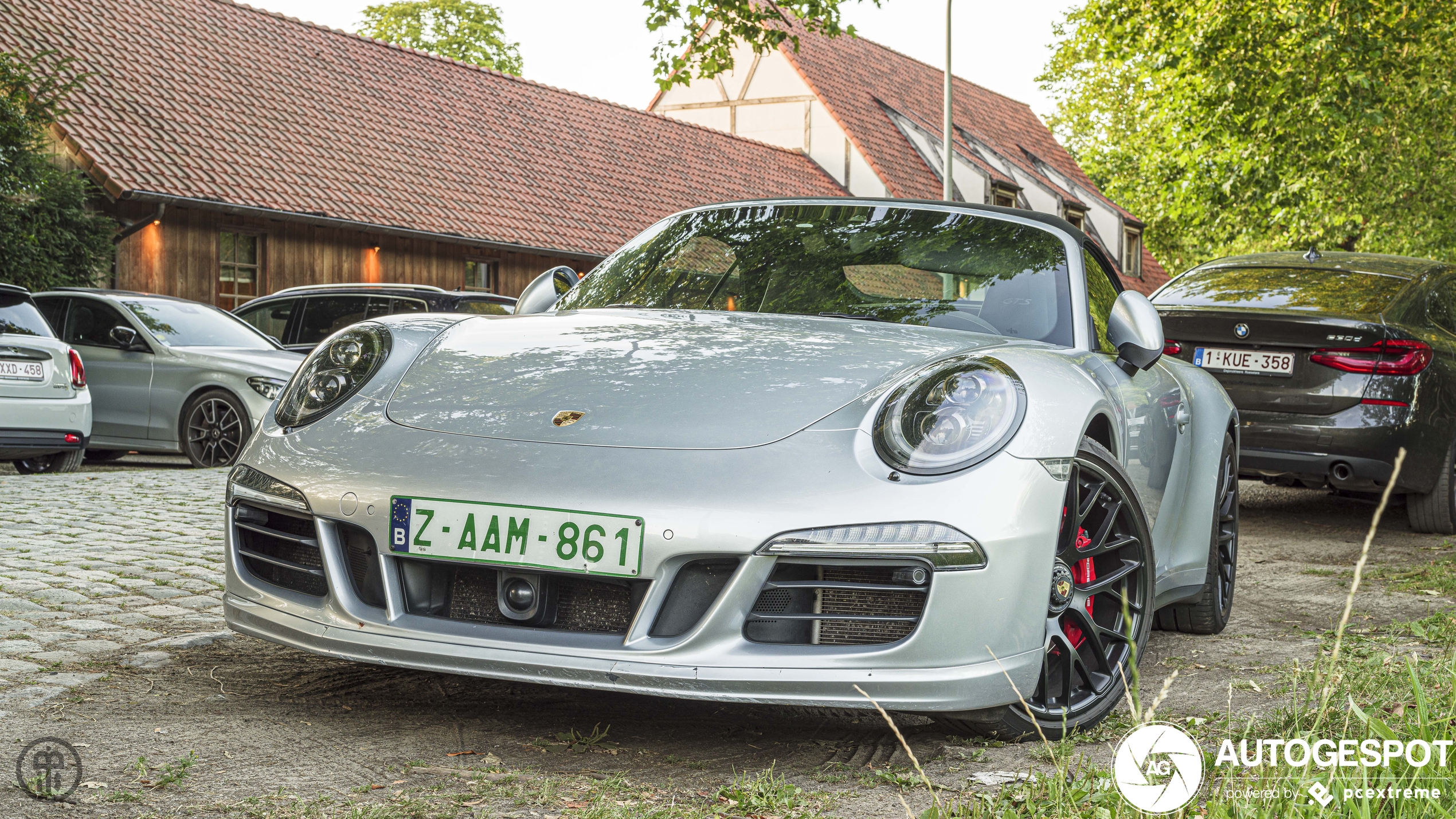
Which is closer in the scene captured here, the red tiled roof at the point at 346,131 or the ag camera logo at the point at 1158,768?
the ag camera logo at the point at 1158,768

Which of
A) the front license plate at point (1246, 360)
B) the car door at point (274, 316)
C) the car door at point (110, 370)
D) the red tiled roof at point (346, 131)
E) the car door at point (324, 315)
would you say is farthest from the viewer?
the red tiled roof at point (346, 131)

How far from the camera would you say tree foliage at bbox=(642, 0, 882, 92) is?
1312 centimetres

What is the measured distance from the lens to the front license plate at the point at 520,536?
9.37 ft

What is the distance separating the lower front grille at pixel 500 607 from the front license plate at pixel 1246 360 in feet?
17.4

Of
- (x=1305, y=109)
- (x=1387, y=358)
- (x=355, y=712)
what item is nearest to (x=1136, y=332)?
(x=355, y=712)

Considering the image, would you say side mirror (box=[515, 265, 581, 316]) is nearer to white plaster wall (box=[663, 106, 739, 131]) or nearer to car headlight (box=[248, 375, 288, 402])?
car headlight (box=[248, 375, 288, 402])

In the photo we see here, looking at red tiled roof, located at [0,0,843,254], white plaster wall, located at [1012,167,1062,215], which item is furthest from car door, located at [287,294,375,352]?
white plaster wall, located at [1012,167,1062,215]

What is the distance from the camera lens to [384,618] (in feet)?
9.93

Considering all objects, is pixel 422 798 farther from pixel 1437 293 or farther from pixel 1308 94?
pixel 1308 94

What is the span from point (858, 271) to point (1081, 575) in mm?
1261

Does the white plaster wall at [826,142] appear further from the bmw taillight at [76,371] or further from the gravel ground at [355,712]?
the gravel ground at [355,712]

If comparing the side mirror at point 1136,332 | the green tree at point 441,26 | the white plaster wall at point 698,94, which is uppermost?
the green tree at point 441,26

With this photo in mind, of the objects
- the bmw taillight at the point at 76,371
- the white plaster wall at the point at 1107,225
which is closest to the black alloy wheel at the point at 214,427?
the bmw taillight at the point at 76,371

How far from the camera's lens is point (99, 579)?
533 centimetres
